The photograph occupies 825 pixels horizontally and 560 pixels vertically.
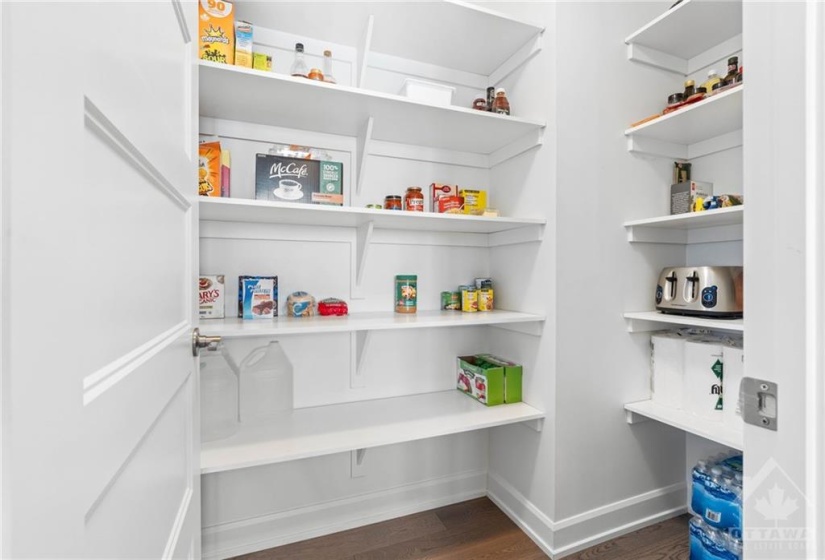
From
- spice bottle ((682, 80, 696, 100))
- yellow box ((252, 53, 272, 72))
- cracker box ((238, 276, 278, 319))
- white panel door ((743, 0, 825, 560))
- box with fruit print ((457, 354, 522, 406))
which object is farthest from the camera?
box with fruit print ((457, 354, 522, 406))

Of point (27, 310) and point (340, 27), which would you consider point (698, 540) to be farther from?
point (340, 27)

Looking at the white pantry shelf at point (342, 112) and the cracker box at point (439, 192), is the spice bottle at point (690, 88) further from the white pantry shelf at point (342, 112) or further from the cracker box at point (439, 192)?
the cracker box at point (439, 192)

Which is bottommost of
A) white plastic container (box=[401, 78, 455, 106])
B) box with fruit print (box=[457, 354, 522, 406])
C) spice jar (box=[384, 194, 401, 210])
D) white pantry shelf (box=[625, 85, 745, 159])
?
box with fruit print (box=[457, 354, 522, 406])

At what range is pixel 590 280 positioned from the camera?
1.69m

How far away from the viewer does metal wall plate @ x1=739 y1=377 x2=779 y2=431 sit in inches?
22.0

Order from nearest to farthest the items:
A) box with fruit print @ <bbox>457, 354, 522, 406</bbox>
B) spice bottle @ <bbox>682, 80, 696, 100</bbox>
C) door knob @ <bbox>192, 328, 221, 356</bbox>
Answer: door knob @ <bbox>192, 328, 221, 356</bbox>, spice bottle @ <bbox>682, 80, 696, 100</bbox>, box with fruit print @ <bbox>457, 354, 522, 406</bbox>

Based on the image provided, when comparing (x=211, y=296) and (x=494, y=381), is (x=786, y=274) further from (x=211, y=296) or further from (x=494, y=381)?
(x=211, y=296)

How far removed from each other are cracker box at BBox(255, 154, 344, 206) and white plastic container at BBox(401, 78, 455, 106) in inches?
16.2

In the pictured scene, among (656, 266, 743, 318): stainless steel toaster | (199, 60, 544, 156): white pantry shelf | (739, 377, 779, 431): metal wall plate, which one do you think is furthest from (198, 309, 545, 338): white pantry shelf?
(739, 377, 779, 431): metal wall plate

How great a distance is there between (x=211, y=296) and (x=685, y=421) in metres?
1.95

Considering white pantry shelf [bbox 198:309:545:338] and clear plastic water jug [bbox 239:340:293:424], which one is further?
clear plastic water jug [bbox 239:340:293:424]

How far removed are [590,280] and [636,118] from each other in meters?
0.80

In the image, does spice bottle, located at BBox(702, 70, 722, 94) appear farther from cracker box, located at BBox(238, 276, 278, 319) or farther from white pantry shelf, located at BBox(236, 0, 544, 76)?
cracker box, located at BBox(238, 276, 278, 319)

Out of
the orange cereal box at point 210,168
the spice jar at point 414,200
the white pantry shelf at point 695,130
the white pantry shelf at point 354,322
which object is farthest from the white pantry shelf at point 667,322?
the orange cereal box at point 210,168
